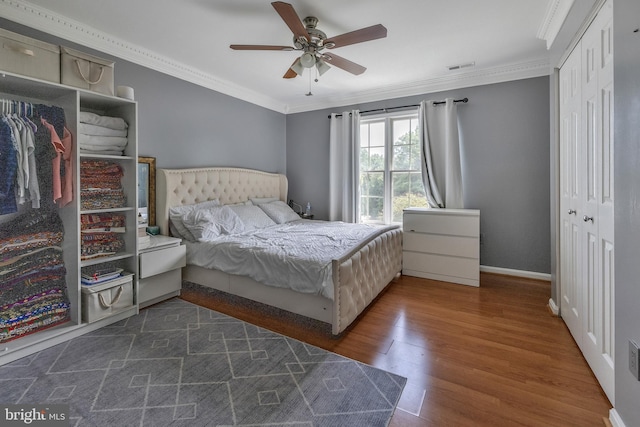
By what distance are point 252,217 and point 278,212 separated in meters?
0.59

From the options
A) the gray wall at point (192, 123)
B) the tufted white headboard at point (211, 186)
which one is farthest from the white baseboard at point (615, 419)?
the gray wall at point (192, 123)

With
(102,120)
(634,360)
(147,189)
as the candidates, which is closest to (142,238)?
(147,189)

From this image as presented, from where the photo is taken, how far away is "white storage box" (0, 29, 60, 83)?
185cm

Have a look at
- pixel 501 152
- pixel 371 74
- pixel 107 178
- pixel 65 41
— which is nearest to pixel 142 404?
pixel 107 178

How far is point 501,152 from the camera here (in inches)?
147

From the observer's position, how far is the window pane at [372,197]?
4645mm

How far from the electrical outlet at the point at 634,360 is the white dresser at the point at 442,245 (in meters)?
2.16

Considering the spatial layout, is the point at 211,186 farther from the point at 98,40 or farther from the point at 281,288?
the point at 281,288

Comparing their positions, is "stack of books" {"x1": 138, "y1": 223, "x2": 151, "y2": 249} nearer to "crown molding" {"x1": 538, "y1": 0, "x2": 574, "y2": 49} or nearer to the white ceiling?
the white ceiling

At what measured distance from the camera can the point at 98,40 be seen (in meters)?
2.73

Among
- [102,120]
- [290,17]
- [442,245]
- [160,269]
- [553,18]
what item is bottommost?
[160,269]

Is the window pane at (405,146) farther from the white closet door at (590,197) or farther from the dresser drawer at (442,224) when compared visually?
the white closet door at (590,197)

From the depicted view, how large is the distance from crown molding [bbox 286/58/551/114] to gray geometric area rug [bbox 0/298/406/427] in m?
3.68

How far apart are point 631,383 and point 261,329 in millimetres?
2135
